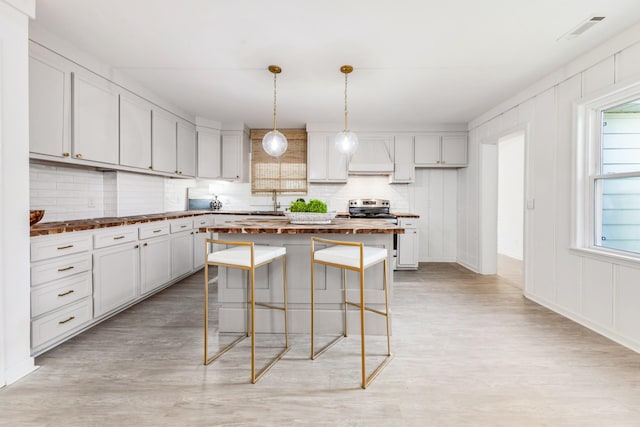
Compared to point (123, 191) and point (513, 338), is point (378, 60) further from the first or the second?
point (123, 191)

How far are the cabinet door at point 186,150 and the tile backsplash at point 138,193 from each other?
1.18 ft

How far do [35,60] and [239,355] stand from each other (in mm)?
2726

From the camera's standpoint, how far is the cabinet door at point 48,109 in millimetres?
2375

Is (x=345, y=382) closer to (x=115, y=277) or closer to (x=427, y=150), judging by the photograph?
(x=115, y=277)

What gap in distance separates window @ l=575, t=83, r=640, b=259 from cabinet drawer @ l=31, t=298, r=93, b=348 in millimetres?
4376

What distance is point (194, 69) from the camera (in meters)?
3.13

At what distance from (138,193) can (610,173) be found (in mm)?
5000

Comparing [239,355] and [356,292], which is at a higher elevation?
[356,292]

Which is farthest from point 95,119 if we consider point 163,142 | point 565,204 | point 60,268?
point 565,204

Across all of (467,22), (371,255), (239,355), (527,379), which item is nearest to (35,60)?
(239,355)

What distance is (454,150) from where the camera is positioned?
17.2 feet

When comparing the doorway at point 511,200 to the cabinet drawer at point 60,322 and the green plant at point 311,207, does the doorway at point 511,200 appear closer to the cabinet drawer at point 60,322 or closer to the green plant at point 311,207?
the green plant at point 311,207

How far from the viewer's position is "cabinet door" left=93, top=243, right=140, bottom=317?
106 inches

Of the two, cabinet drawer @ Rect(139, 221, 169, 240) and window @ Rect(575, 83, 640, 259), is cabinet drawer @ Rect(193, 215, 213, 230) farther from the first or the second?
window @ Rect(575, 83, 640, 259)
